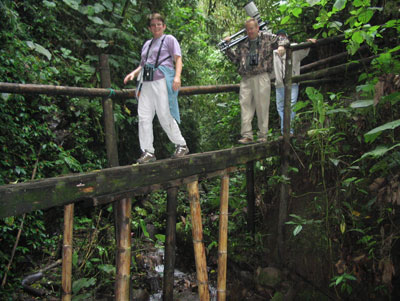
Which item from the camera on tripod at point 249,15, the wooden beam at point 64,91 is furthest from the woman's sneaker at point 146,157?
the camera on tripod at point 249,15

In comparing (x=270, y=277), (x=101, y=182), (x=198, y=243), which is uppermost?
(x=101, y=182)

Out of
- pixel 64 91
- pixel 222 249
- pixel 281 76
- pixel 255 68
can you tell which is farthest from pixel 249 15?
pixel 222 249

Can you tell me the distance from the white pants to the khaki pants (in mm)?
1585

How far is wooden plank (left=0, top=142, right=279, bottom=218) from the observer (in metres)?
1.92

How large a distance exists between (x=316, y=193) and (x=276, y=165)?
84 centimetres

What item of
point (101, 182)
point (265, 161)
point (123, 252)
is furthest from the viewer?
point (265, 161)

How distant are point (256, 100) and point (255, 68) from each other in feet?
1.46

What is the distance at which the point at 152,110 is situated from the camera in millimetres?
3502

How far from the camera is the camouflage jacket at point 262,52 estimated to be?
4.38 meters

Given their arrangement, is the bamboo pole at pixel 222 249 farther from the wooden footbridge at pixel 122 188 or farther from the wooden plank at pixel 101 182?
the wooden plank at pixel 101 182

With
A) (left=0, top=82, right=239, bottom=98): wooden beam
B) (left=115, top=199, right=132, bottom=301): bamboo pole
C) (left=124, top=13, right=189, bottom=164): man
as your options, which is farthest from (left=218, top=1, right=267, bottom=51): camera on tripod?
(left=115, top=199, right=132, bottom=301): bamboo pole

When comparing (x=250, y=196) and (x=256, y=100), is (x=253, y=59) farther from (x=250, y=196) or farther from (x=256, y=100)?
(x=250, y=196)

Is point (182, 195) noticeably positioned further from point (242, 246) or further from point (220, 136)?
point (242, 246)

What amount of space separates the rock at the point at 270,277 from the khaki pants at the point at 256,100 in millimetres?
1948
